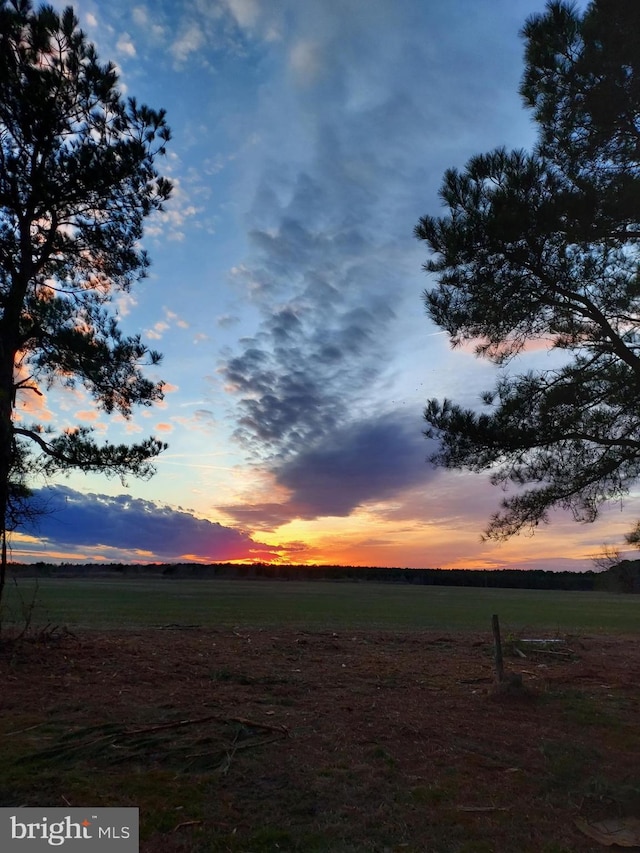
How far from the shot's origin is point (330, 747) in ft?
18.3

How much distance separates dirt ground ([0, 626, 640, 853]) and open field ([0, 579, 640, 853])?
0.02 m

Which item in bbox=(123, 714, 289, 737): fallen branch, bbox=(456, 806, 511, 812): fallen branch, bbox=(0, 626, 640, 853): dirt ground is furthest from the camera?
bbox=(123, 714, 289, 737): fallen branch

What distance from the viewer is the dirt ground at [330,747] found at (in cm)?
400

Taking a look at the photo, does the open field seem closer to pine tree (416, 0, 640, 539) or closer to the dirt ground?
the dirt ground

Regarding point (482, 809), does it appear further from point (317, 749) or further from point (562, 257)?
point (562, 257)

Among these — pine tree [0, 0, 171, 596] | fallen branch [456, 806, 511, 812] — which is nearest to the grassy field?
pine tree [0, 0, 171, 596]

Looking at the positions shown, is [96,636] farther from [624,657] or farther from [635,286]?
[635,286]

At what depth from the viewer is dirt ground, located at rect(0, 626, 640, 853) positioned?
400cm

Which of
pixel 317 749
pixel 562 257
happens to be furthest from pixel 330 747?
pixel 562 257

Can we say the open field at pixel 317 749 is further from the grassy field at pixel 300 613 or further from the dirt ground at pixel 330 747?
the grassy field at pixel 300 613

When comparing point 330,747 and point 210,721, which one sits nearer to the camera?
point 330,747

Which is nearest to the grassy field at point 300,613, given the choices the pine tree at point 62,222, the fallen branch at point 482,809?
the pine tree at point 62,222

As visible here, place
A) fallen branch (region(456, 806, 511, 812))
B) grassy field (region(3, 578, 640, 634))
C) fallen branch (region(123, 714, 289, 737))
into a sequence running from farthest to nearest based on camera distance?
grassy field (region(3, 578, 640, 634)), fallen branch (region(123, 714, 289, 737)), fallen branch (region(456, 806, 511, 812))

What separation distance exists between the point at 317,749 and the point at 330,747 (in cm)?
15
